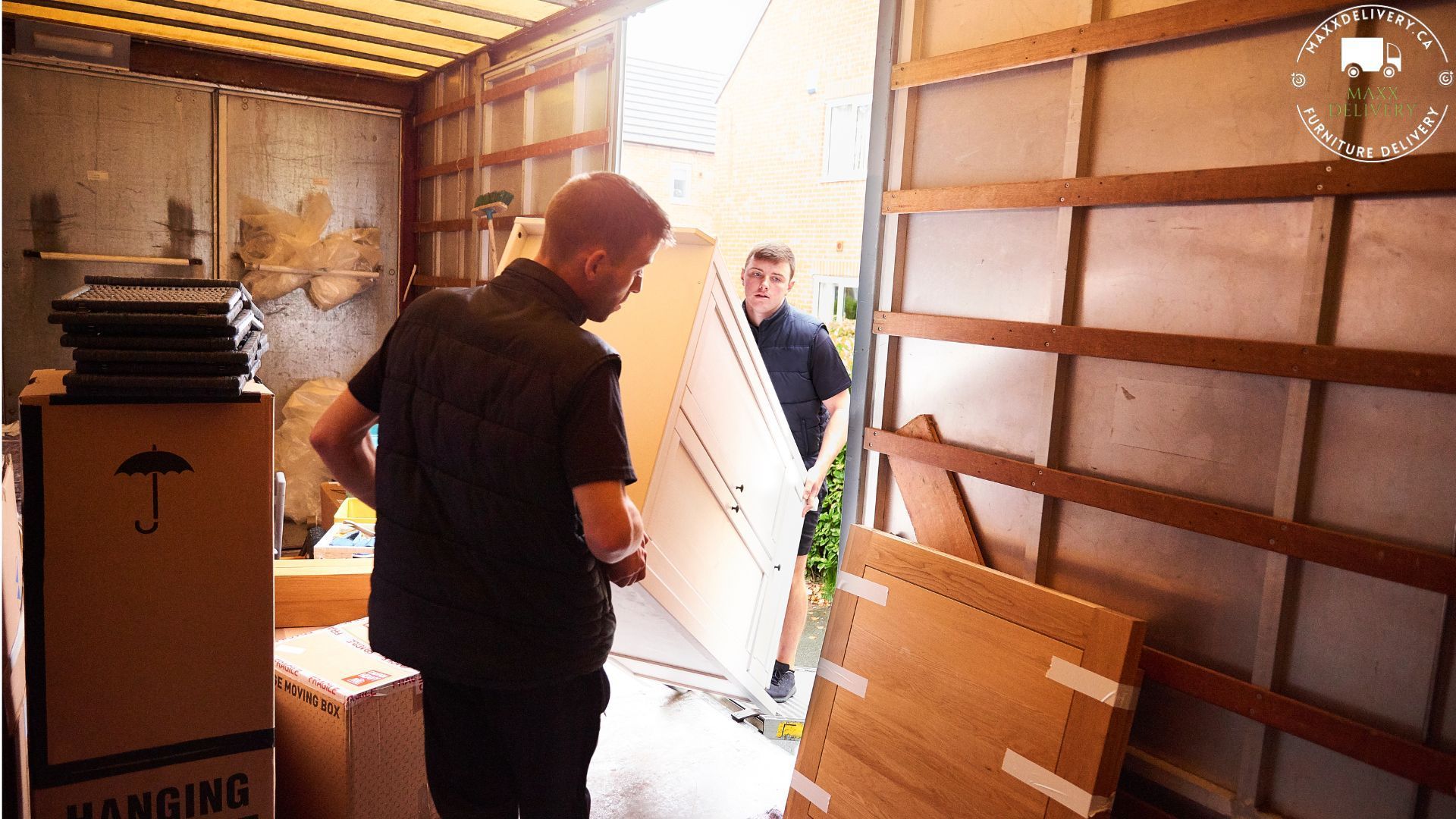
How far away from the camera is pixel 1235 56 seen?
7.49 feet

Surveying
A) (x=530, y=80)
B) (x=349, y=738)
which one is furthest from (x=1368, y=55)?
(x=530, y=80)

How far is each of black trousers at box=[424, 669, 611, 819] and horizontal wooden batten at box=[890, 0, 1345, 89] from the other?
2065 mm

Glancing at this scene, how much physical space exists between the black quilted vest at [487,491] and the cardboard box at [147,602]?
2.05ft

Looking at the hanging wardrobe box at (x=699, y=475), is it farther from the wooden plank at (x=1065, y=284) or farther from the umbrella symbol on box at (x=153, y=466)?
the umbrella symbol on box at (x=153, y=466)

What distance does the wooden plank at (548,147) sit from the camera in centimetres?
508

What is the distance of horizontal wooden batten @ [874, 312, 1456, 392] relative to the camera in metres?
1.95

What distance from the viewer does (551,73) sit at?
5.49 meters

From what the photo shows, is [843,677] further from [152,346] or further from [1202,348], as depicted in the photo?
[152,346]

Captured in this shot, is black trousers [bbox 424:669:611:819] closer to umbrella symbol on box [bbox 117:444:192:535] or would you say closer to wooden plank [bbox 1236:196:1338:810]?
umbrella symbol on box [bbox 117:444:192:535]

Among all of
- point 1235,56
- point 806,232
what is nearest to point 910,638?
point 1235,56

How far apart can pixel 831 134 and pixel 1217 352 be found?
501 inches

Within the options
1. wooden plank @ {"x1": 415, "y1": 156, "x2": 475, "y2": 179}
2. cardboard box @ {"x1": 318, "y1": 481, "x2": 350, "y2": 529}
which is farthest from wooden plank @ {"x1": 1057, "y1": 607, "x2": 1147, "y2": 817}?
wooden plank @ {"x1": 415, "y1": 156, "x2": 475, "y2": 179}

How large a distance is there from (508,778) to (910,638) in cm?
132

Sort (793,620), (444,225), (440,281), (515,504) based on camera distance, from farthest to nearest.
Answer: (440,281) → (444,225) → (793,620) → (515,504)
